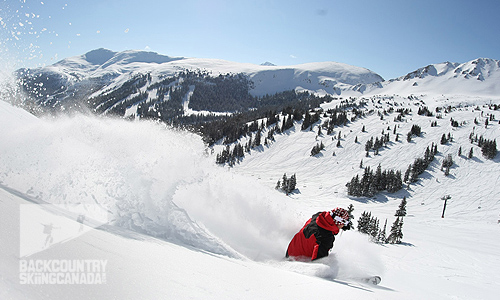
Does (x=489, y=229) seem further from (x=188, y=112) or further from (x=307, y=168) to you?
(x=188, y=112)

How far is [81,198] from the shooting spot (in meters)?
4.81

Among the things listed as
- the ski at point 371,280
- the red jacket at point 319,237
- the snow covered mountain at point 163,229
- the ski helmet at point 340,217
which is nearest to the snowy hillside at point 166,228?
the snow covered mountain at point 163,229

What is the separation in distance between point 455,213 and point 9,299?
151 feet
